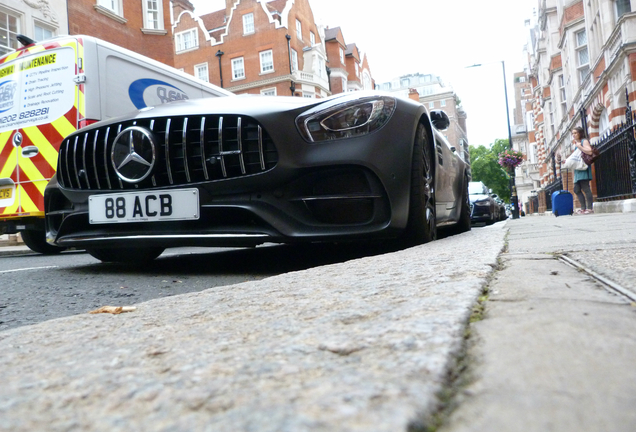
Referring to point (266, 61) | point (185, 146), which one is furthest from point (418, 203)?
point (266, 61)

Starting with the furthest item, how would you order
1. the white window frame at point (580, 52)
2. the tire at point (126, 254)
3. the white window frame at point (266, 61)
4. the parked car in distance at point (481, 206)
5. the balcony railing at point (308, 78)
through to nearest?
the white window frame at point (266, 61) < the balcony railing at point (308, 78) < the white window frame at point (580, 52) < the parked car in distance at point (481, 206) < the tire at point (126, 254)

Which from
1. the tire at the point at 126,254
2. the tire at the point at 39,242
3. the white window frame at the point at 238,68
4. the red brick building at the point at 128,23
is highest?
the white window frame at the point at 238,68

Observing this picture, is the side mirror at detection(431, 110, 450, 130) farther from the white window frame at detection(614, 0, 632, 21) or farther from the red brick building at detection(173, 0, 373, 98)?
the red brick building at detection(173, 0, 373, 98)

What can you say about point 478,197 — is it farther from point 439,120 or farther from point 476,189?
point 439,120

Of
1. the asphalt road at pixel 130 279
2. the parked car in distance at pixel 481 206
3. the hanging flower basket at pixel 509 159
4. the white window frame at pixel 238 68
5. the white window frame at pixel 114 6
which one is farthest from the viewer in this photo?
the white window frame at pixel 238 68

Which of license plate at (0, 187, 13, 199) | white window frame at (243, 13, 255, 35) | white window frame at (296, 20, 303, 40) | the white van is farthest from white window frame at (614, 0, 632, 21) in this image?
white window frame at (243, 13, 255, 35)

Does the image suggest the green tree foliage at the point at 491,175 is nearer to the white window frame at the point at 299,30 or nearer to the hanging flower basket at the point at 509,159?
the white window frame at the point at 299,30

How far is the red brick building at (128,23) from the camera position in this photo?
52.2ft

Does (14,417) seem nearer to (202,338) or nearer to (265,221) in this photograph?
(202,338)

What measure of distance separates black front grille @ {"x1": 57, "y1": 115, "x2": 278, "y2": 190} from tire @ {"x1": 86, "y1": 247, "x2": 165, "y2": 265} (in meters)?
0.67

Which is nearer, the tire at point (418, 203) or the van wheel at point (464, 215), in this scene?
the tire at point (418, 203)

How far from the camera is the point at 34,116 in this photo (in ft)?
19.2

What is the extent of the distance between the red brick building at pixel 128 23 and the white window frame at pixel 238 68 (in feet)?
45.4

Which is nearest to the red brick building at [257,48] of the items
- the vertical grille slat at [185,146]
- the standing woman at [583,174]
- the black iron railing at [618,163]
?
the black iron railing at [618,163]
